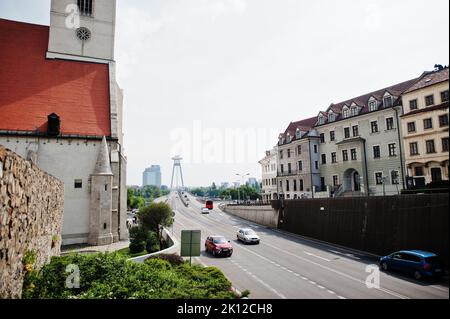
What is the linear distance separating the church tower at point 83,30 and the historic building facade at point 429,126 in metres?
37.1

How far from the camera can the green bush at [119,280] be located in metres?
5.20

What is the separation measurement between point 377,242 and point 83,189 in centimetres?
2786

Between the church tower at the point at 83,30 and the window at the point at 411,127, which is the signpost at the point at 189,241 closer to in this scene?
the window at the point at 411,127

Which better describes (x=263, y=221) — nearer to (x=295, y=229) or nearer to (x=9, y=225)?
(x=295, y=229)

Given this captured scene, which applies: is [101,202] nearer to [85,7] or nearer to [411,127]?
[85,7]

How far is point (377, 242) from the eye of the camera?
5.44 meters

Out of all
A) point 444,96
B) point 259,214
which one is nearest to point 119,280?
point 444,96

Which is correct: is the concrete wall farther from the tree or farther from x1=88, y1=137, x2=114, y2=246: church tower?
x1=88, y1=137, x2=114, y2=246: church tower

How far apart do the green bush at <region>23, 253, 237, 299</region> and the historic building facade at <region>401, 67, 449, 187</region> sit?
317 centimetres

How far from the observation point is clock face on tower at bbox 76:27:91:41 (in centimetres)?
3375

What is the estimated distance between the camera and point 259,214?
42.3 metres

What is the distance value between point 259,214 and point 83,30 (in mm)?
34858

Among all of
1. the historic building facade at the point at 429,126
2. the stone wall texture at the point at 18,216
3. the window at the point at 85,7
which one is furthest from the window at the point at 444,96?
the window at the point at 85,7

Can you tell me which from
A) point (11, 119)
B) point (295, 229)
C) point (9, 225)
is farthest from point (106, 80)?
point (9, 225)
